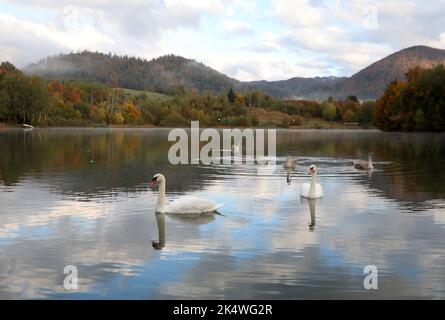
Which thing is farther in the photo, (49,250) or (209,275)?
(49,250)

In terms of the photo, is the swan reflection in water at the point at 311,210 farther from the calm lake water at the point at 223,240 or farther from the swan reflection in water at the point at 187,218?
the swan reflection in water at the point at 187,218

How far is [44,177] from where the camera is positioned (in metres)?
24.3

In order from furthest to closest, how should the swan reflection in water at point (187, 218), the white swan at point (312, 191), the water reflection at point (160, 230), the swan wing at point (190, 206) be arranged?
the white swan at point (312, 191) < the swan wing at point (190, 206) < the swan reflection in water at point (187, 218) < the water reflection at point (160, 230)

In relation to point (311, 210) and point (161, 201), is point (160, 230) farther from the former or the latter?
point (311, 210)

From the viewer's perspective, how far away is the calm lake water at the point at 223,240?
30.9ft

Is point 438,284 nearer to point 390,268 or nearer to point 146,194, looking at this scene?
point 390,268

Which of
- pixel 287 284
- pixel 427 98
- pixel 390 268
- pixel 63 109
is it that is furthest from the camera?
pixel 63 109

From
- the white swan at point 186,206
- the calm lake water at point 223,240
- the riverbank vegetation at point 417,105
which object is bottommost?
the calm lake water at point 223,240

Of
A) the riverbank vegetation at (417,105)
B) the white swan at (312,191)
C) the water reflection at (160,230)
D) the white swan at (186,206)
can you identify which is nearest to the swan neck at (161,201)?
the white swan at (186,206)

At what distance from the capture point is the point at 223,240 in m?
12.6

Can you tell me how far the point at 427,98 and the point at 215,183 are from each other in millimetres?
97213

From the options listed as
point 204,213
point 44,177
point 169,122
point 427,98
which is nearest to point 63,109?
point 169,122

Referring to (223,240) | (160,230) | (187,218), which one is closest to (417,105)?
(187,218)
